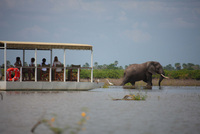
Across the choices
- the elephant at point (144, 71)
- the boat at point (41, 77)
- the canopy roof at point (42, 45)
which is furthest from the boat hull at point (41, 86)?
the elephant at point (144, 71)

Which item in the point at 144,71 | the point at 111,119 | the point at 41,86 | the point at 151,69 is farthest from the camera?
the point at 144,71

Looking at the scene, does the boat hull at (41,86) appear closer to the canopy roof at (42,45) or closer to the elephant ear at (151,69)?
the canopy roof at (42,45)

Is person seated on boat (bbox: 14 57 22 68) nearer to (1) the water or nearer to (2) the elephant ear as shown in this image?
(1) the water

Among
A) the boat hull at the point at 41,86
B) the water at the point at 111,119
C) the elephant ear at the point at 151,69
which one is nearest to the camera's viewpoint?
the water at the point at 111,119

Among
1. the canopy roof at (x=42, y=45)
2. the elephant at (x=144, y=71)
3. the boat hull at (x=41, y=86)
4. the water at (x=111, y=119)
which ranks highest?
the canopy roof at (x=42, y=45)

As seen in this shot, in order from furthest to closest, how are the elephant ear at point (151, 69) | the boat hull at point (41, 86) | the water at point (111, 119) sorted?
the elephant ear at point (151, 69), the boat hull at point (41, 86), the water at point (111, 119)

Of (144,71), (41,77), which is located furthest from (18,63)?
(144,71)

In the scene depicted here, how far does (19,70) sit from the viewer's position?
2300 centimetres

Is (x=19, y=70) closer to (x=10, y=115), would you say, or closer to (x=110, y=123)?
(x=10, y=115)

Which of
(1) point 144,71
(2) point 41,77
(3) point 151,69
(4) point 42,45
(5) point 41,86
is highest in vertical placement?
(4) point 42,45

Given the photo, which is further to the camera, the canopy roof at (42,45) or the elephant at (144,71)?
the elephant at (144,71)

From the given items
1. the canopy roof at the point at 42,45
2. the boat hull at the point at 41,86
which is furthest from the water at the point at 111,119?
the canopy roof at the point at 42,45

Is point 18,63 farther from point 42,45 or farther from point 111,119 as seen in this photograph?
point 111,119

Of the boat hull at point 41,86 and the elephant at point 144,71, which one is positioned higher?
the elephant at point 144,71
